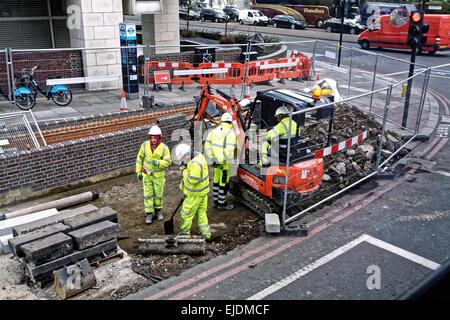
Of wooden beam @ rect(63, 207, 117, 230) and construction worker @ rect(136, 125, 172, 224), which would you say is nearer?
wooden beam @ rect(63, 207, 117, 230)

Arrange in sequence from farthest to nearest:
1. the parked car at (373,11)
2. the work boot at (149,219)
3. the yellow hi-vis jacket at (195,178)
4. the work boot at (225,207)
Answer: the parked car at (373,11), the work boot at (225,207), the work boot at (149,219), the yellow hi-vis jacket at (195,178)

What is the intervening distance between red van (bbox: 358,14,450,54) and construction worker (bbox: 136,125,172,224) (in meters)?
25.0

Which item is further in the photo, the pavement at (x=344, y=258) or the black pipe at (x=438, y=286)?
the pavement at (x=344, y=258)

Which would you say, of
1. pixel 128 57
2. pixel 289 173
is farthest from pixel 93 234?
pixel 128 57

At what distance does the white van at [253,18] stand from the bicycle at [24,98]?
35661 millimetres

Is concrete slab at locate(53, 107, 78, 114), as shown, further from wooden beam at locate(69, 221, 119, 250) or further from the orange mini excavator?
wooden beam at locate(69, 221, 119, 250)

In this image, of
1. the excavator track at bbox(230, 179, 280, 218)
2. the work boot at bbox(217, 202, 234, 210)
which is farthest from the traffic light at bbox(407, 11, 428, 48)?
the work boot at bbox(217, 202, 234, 210)

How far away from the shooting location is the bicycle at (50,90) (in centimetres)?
1397

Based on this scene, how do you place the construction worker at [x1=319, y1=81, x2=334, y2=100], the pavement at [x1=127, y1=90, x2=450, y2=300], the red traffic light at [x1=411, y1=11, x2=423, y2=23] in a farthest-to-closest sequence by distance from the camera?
the red traffic light at [x1=411, y1=11, x2=423, y2=23] → the construction worker at [x1=319, y1=81, x2=334, y2=100] → the pavement at [x1=127, y1=90, x2=450, y2=300]

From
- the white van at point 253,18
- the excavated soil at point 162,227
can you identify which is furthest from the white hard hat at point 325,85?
the white van at point 253,18

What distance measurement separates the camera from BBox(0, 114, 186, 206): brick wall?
873cm

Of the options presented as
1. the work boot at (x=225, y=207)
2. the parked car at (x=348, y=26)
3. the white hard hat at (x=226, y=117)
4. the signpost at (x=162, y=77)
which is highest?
the parked car at (x=348, y=26)

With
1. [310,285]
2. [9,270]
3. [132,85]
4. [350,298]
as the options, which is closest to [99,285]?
[9,270]

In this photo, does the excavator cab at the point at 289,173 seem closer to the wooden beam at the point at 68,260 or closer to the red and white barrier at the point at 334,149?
the red and white barrier at the point at 334,149
